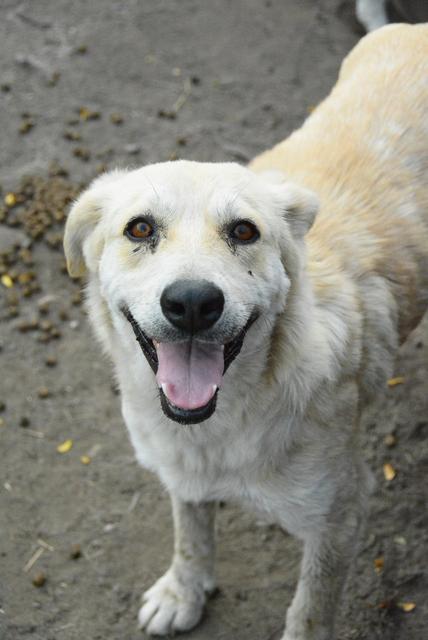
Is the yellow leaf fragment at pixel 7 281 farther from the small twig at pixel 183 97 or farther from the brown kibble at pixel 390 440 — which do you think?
the brown kibble at pixel 390 440

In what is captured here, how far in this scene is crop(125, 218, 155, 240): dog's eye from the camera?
3.05m

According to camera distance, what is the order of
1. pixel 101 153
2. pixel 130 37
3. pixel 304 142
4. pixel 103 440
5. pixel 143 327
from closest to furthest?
1. pixel 143 327
2. pixel 304 142
3. pixel 103 440
4. pixel 101 153
5. pixel 130 37

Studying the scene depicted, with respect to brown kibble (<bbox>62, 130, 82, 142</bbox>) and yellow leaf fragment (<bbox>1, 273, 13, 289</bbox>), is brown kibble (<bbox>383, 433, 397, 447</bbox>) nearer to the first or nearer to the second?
yellow leaf fragment (<bbox>1, 273, 13, 289</bbox>)

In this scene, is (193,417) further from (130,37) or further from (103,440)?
(130,37)

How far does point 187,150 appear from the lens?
21.0 ft

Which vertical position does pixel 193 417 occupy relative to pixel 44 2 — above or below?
above

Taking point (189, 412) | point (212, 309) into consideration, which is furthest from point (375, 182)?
point (189, 412)

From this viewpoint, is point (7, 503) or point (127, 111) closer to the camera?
point (7, 503)

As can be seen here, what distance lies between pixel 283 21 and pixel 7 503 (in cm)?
495

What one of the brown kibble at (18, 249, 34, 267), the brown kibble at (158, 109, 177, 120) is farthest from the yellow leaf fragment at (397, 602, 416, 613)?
the brown kibble at (158, 109, 177, 120)

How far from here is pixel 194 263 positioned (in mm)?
2803

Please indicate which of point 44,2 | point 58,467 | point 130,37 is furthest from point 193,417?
point 44,2

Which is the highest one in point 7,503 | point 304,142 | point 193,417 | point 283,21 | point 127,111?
point 304,142

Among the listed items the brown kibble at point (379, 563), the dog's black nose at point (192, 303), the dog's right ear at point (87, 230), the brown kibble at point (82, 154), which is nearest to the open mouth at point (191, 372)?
the dog's black nose at point (192, 303)
